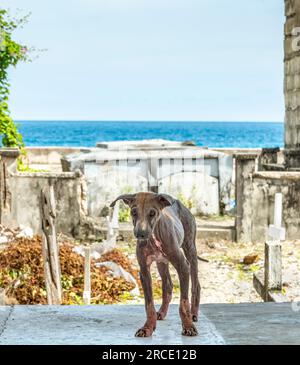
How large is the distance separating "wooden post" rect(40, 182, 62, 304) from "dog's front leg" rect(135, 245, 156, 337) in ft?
15.4

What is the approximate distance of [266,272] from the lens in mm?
8141

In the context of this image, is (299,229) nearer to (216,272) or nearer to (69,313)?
(216,272)

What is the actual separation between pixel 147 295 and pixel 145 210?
0.48m

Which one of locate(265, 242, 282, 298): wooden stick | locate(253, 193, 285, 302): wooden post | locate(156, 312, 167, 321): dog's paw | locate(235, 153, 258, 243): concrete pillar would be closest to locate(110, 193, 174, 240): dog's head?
locate(156, 312, 167, 321): dog's paw

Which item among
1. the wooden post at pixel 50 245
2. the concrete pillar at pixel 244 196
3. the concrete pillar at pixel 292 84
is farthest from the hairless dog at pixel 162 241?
the concrete pillar at pixel 292 84

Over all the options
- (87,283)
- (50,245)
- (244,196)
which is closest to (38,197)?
(244,196)

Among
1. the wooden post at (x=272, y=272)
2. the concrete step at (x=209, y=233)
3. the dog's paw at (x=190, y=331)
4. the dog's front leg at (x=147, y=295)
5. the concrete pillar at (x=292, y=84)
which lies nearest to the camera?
the dog's front leg at (x=147, y=295)

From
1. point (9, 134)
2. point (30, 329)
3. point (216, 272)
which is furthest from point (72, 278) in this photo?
point (9, 134)

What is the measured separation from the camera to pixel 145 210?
3.07 metres

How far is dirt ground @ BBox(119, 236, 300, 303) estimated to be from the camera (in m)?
10.3

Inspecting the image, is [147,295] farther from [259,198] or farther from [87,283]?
[259,198]

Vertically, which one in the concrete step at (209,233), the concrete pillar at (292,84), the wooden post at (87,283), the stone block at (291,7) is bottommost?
the concrete step at (209,233)

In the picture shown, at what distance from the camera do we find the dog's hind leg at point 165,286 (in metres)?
3.58

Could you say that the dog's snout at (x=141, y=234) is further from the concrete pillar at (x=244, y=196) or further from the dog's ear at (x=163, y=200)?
the concrete pillar at (x=244, y=196)
